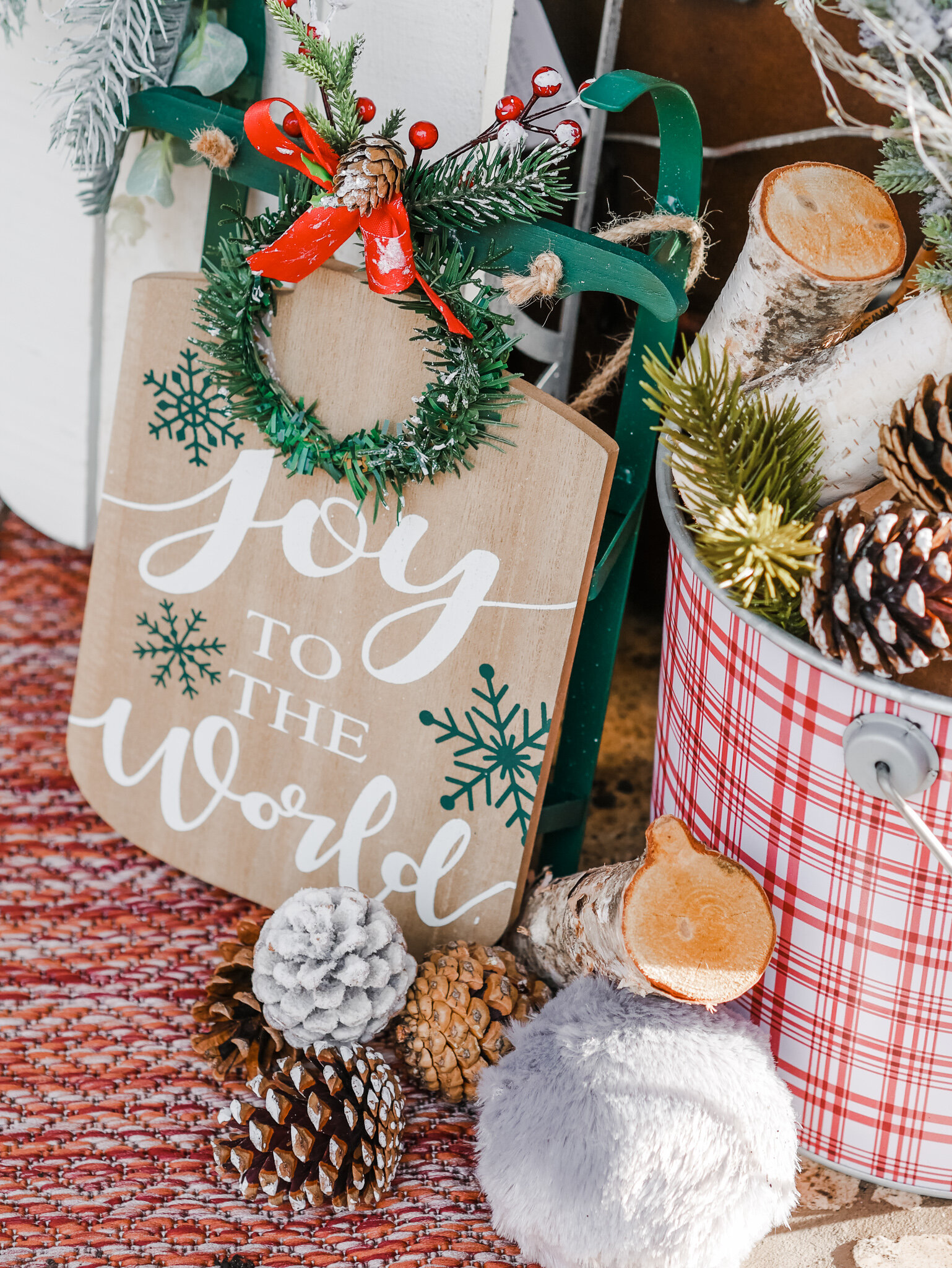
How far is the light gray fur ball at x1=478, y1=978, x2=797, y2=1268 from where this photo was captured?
2.13 feet

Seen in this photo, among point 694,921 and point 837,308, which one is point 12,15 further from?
point 694,921

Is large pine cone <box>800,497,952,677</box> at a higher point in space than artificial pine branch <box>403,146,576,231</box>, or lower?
lower

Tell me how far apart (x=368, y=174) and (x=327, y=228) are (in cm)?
5

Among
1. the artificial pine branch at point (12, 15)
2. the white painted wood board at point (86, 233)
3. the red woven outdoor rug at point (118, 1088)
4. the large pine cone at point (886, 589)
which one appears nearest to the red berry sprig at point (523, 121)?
the white painted wood board at point (86, 233)

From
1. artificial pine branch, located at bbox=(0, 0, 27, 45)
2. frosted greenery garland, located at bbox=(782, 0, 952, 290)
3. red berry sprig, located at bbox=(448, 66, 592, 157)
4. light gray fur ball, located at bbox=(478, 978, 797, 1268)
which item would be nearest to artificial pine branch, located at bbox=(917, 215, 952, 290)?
frosted greenery garland, located at bbox=(782, 0, 952, 290)

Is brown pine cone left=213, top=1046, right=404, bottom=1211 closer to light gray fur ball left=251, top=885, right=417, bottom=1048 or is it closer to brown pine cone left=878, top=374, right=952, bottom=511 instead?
light gray fur ball left=251, top=885, right=417, bottom=1048

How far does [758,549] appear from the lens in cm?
62

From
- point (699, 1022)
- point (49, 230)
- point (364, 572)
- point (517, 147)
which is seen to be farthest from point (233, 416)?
point (699, 1022)

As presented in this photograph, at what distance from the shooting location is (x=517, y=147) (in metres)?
0.73

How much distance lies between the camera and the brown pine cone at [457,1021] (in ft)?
2.65

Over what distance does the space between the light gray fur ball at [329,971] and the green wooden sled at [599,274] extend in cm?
18

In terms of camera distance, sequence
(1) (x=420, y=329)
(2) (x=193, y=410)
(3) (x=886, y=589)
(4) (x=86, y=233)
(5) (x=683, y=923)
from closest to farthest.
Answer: (3) (x=886, y=589)
(5) (x=683, y=923)
(1) (x=420, y=329)
(2) (x=193, y=410)
(4) (x=86, y=233)

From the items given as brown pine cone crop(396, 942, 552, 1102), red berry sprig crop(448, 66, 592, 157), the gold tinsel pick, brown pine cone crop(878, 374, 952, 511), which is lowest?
brown pine cone crop(396, 942, 552, 1102)

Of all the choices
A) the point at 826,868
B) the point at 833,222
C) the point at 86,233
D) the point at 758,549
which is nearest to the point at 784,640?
the point at 758,549
